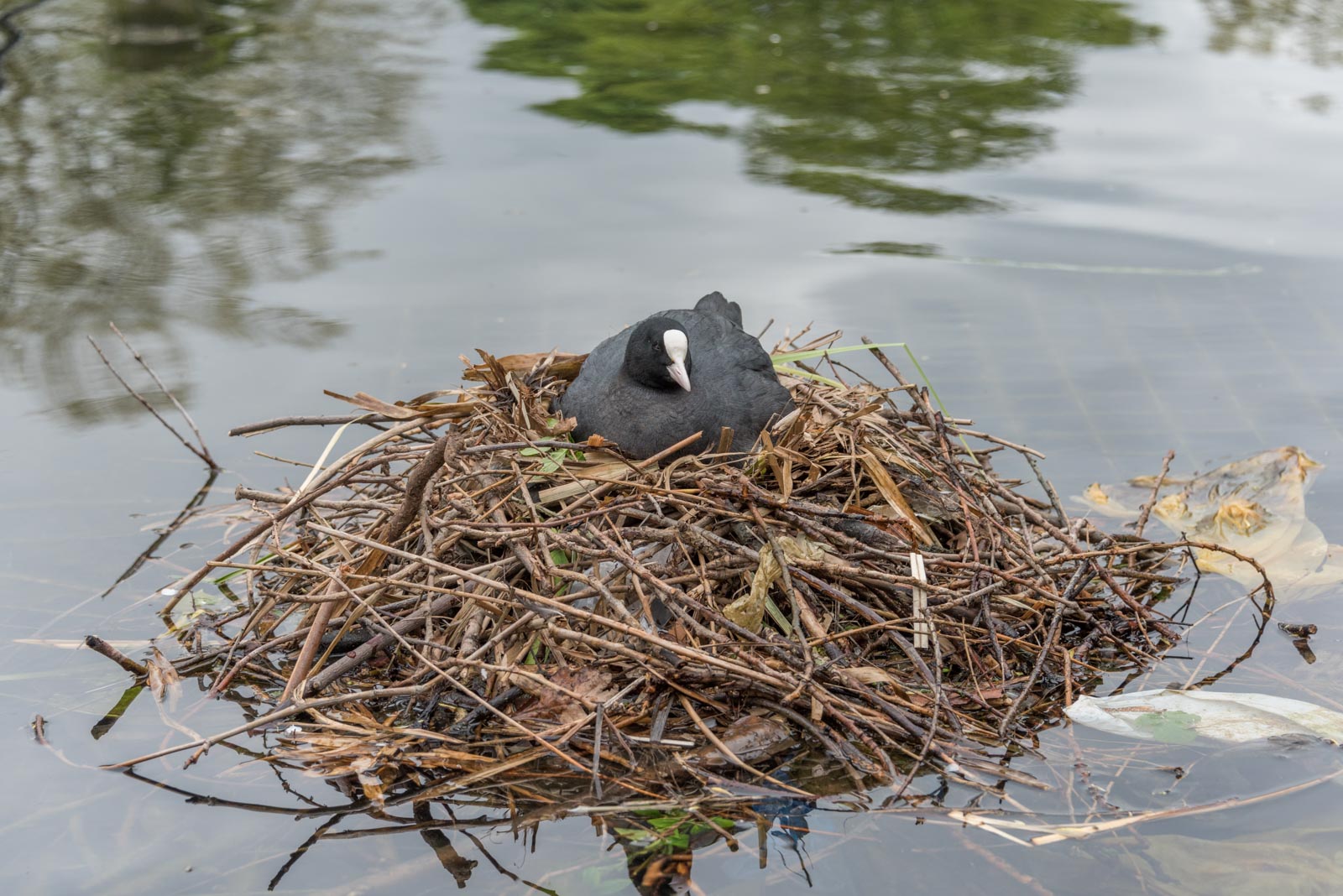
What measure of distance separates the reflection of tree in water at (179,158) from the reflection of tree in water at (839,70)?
51.2 inches

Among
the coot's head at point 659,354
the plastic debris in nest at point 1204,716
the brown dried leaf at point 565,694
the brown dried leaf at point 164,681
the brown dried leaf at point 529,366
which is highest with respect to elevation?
the coot's head at point 659,354

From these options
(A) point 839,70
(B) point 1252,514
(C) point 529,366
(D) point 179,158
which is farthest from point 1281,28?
(C) point 529,366

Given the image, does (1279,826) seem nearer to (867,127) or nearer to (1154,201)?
(1154,201)

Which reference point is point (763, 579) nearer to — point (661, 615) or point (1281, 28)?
point (661, 615)

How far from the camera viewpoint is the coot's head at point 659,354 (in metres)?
3.59

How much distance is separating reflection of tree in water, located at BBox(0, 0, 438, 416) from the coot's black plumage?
8.67ft

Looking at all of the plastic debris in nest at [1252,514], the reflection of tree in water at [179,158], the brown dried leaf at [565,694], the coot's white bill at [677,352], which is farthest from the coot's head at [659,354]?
the reflection of tree in water at [179,158]

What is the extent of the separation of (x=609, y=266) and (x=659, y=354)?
10.3ft

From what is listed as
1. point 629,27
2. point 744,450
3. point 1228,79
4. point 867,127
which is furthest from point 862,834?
point 629,27

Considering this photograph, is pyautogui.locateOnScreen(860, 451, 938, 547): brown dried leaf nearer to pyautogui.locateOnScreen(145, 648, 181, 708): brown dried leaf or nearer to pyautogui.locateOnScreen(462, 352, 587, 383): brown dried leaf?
pyautogui.locateOnScreen(462, 352, 587, 383): brown dried leaf

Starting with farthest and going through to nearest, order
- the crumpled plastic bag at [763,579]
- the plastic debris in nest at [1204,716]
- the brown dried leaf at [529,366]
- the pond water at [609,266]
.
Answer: the brown dried leaf at [529,366], the plastic debris in nest at [1204,716], the crumpled plastic bag at [763,579], the pond water at [609,266]

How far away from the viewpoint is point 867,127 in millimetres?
8578

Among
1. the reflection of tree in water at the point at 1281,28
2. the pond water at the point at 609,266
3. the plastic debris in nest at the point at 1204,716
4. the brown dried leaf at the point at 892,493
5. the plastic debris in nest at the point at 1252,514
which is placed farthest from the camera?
the reflection of tree in water at the point at 1281,28

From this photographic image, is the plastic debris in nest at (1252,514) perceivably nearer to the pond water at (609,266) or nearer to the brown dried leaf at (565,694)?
the pond water at (609,266)
